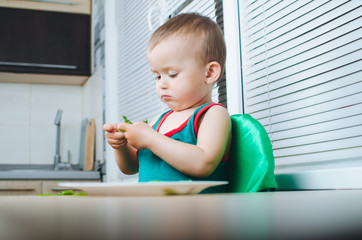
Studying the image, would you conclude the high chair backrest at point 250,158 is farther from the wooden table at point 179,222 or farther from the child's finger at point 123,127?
the wooden table at point 179,222

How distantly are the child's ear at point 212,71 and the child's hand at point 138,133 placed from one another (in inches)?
9.8

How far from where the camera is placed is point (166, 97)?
1.12 m

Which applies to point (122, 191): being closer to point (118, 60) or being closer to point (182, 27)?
point (182, 27)

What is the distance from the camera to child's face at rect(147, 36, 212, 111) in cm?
108

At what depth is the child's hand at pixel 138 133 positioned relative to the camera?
949 millimetres

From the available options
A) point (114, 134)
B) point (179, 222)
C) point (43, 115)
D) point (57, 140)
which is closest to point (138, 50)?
point (57, 140)

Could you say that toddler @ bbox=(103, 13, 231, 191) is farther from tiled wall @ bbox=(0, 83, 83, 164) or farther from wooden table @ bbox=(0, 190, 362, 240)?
tiled wall @ bbox=(0, 83, 83, 164)

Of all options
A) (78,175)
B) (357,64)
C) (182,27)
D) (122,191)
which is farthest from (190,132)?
(78,175)

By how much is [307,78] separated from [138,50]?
1.61m

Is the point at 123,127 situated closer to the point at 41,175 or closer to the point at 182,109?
the point at 182,109

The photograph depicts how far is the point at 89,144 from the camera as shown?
3.25 meters

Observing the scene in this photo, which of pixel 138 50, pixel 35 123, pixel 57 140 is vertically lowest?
pixel 57 140

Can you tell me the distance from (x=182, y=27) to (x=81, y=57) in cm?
245

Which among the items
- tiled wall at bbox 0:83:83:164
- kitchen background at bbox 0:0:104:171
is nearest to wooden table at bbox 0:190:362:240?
kitchen background at bbox 0:0:104:171
